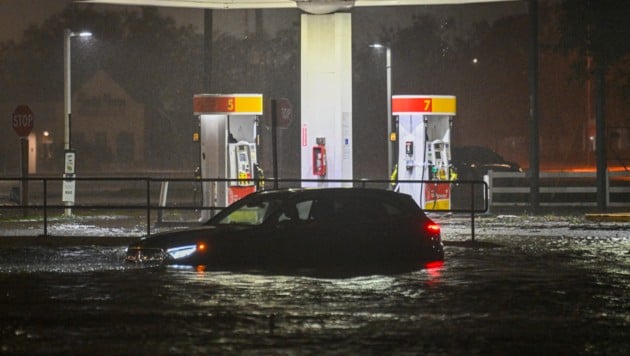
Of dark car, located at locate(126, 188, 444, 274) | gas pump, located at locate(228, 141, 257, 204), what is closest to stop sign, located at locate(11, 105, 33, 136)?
gas pump, located at locate(228, 141, 257, 204)

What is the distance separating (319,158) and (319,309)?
15.8m

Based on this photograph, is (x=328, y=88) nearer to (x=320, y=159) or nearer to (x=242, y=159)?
(x=320, y=159)

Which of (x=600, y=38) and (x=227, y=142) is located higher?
(x=600, y=38)

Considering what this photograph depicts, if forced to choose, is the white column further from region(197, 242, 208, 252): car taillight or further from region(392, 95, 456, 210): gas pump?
region(197, 242, 208, 252): car taillight

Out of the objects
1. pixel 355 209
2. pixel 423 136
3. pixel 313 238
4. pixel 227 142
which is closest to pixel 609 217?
pixel 423 136

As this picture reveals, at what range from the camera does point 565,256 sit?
65.1 feet

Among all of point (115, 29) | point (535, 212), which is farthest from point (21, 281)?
point (115, 29)

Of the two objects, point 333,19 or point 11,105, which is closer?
point 333,19

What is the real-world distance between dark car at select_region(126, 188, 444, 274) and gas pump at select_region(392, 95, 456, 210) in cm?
1560

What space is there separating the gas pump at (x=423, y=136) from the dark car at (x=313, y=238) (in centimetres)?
1560

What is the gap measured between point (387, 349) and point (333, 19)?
19.1m

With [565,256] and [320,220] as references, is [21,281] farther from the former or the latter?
[565,256]

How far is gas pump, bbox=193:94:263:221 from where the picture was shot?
28.8 metres

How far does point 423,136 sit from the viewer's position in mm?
33062
